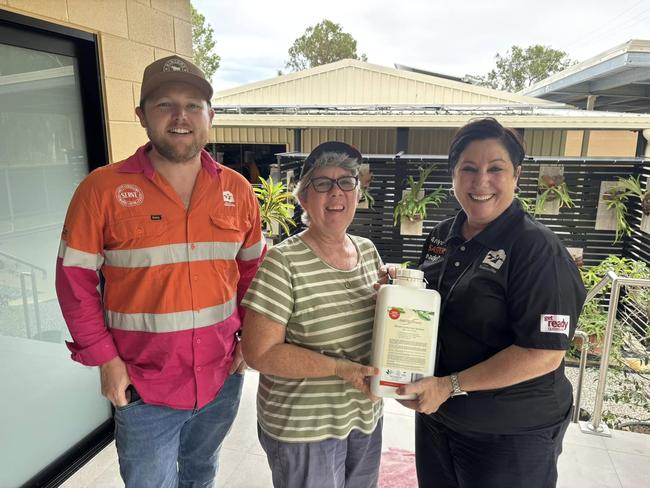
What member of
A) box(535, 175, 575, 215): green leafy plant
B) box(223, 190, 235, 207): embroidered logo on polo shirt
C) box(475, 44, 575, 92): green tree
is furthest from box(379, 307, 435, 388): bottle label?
box(475, 44, 575, 92): green tree

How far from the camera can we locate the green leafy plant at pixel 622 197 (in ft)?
16.4

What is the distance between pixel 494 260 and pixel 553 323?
21 centimetres

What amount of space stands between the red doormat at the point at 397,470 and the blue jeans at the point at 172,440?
0.88m

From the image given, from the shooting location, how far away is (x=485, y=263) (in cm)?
115

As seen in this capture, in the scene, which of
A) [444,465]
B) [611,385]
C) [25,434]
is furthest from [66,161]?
[611,385]

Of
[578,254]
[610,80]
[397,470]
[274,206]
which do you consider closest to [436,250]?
[397,470]

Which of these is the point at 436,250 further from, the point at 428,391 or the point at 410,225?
the point at 410,225

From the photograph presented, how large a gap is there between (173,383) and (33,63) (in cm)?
141

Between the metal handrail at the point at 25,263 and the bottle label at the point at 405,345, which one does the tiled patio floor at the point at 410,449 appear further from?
the bottle label at the point at 405,345

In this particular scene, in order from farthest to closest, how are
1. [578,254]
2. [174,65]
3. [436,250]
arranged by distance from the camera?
[578,254] → [436,250] → [174,65]

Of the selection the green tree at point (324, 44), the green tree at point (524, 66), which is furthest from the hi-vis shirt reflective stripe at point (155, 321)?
the green tree at point (524, 66)

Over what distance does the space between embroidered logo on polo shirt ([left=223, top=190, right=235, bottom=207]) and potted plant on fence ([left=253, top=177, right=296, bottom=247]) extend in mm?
3378

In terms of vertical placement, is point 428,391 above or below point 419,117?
below

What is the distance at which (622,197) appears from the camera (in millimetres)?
5133
